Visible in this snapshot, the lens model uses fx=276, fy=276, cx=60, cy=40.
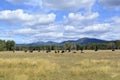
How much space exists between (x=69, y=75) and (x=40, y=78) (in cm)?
283

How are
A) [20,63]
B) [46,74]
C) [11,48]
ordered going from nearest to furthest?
[46,74], [20,63], [11,48]

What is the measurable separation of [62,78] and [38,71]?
115 inches

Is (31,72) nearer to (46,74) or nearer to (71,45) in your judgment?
(46,74)

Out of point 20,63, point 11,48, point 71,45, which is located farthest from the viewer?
point 71,45

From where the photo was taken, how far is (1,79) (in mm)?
17828

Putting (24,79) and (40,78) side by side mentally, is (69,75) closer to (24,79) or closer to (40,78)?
(40,78)

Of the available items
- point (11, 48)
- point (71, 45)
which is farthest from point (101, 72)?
point (71, 45)

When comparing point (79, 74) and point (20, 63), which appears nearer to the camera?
point (79, 74)

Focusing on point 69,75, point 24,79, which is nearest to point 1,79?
point 24,79

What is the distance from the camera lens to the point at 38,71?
21.1 m

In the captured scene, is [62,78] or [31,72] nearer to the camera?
[62,78]

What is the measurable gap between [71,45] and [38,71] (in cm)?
17578

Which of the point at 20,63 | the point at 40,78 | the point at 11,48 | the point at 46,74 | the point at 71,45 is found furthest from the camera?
the point at 71,45

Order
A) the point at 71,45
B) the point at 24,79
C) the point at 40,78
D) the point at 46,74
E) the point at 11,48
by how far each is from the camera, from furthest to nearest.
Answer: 1. the point at 71,45
2. the point at 11,48
3. the point at 46,74
4. the point at 40,78
5. the point at 24,79
